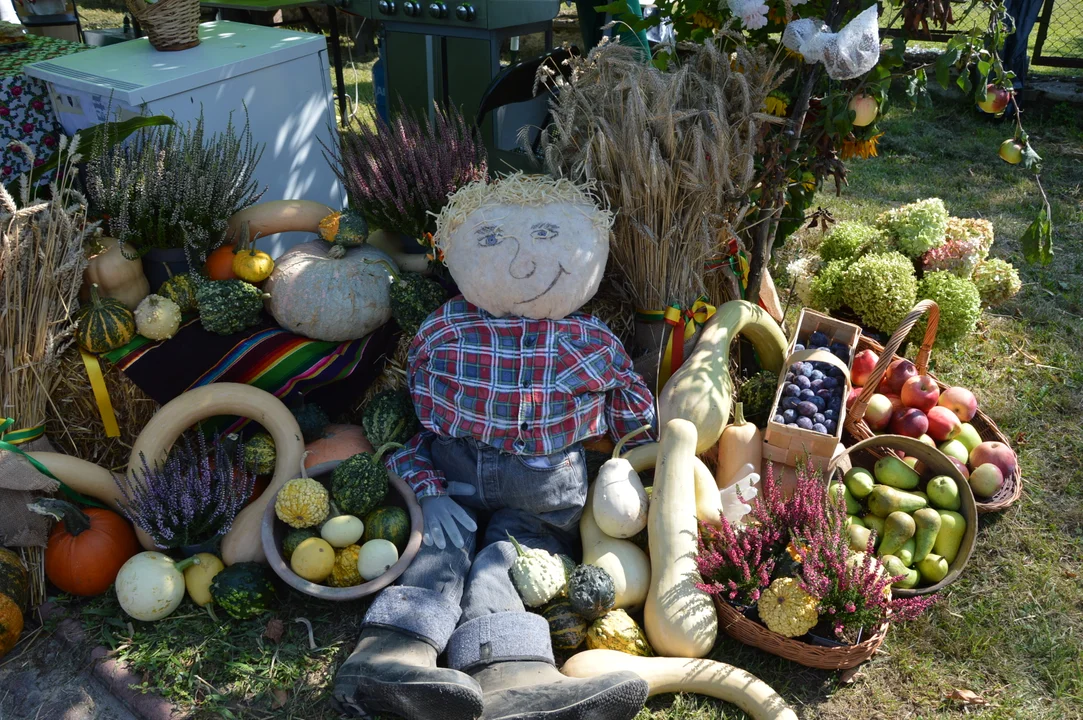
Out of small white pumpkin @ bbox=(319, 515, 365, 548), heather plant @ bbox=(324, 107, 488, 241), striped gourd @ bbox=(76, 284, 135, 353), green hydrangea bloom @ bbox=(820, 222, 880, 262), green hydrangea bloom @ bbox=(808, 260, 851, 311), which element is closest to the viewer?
small white pumpkin @ bbox=(319, 515, 365, 548)

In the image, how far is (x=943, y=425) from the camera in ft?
11.9

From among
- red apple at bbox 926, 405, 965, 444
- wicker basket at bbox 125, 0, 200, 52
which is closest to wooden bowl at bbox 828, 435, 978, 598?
red apple at bbox 926, 405, 965, 444

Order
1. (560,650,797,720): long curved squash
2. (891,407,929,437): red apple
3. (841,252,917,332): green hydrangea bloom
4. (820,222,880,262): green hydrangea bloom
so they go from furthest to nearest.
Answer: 1. (820,222,880,262): green hydrangea bloom
2. (841,252,917,332): green hydrangea bloom
3. (891,407,929,437): red apple
4. (560,650,797,720): long curved squash

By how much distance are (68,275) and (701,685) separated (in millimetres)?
2770

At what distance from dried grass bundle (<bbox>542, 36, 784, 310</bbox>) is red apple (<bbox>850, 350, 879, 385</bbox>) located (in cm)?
87

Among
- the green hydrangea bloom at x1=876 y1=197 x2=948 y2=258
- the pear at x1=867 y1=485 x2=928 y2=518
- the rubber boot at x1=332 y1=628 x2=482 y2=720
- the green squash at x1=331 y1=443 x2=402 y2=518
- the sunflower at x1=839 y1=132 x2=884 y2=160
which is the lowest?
the rubber boot at x1=332 y1=628 x2=482 y2=720

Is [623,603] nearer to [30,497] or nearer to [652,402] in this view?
[652,402]

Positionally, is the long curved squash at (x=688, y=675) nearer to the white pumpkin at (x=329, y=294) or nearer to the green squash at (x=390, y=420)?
the green squash at (x=390, y=420)

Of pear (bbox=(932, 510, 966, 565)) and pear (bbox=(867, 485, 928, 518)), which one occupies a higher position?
pear (bbox=(867, 485, 928, 518))

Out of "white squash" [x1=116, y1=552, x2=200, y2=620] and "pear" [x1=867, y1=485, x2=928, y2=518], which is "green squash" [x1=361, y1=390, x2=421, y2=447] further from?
"pear" [x1=867, y1=485, x2=928, y2=518]

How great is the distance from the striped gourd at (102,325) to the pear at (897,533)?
9.86 ft

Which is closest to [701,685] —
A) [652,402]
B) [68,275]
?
[652,402]

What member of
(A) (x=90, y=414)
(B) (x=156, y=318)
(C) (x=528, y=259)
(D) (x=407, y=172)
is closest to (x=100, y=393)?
(A) (x=90, y=414)

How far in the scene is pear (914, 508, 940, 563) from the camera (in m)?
3.12
